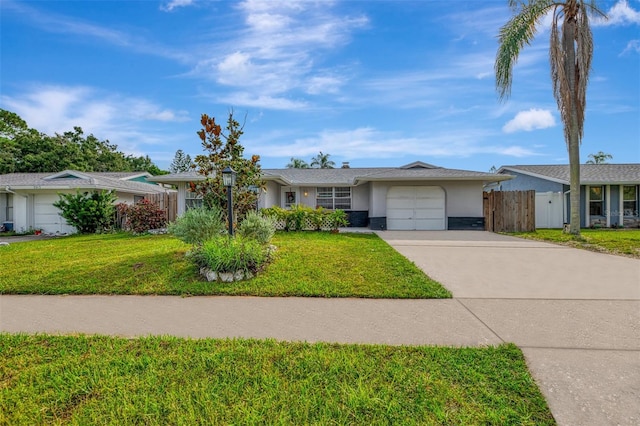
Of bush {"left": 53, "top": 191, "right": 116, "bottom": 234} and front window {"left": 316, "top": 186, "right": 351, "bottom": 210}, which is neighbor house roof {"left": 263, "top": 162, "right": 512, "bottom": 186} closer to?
front window {"left": 316, "top": 186, "right": 351, "bottom": 210}

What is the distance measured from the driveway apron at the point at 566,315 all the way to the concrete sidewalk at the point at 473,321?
0.5 inches

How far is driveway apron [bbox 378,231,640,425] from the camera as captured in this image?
89.6 inches

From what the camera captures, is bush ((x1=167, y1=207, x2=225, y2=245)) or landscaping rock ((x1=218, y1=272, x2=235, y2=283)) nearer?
landscaping rock ((x1=218, y1=272, x2=235, y2=283))

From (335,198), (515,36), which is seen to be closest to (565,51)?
(515,36)

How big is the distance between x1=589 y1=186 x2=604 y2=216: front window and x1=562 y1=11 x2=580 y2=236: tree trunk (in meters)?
6.96

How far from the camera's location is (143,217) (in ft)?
43.9

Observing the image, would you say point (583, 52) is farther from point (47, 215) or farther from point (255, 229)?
point (47, 215)

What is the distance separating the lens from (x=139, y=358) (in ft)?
9.23

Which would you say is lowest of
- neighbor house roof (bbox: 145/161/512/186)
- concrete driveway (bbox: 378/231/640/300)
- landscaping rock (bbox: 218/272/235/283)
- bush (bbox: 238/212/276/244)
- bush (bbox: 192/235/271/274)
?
concrete driveway (bbox: 378/231/640/300)

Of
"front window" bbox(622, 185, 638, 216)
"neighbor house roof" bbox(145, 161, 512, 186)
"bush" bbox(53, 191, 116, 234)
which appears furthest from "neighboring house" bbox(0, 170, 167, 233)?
"front window" bbox(622, 185, 638, 216)

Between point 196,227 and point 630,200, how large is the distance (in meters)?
22.4

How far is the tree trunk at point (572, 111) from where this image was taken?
11539 mm

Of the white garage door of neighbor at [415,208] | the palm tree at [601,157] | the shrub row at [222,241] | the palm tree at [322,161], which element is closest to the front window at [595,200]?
the white garage door of neighbor at [415,208]

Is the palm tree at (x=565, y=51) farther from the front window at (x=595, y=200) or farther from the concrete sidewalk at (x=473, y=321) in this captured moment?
the concrete sidewalk at (x=473, y=321)
